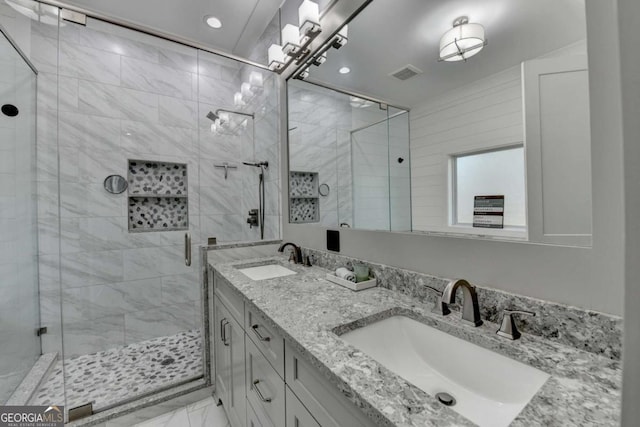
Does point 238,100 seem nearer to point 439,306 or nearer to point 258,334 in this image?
point 258,334

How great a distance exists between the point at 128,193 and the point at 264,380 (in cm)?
211

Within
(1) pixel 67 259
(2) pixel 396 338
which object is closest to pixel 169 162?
(1) pixel 67 259

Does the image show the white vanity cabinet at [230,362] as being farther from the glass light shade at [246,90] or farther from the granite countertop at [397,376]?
the glass light shade at [246,90]

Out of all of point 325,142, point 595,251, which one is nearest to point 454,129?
point 595,251

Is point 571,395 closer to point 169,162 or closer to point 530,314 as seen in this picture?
point 530,314

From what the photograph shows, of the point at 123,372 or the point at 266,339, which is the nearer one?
the point at 266,339

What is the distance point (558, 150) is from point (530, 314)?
0.43m

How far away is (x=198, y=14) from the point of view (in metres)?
2.04

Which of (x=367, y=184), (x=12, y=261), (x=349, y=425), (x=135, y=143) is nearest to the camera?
(x=349, y=425)

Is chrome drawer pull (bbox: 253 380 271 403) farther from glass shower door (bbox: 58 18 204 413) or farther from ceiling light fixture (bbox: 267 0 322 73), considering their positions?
ceiling light fixture (bbox: 267 0 322 73)

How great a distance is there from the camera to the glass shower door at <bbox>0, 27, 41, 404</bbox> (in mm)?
1647

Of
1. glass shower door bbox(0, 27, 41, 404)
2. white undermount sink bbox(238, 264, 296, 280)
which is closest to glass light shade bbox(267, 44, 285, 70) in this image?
white undermount sink bbox(238, 264, 296, 280)

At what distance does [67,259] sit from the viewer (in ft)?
6.66

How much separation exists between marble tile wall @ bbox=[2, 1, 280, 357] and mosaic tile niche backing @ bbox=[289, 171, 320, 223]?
0.22 metres
